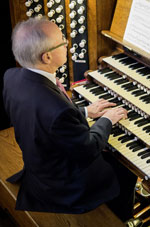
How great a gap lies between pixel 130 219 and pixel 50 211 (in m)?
0.61

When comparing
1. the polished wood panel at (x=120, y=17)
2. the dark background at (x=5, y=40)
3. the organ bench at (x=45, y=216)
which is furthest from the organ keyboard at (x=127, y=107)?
the dark background at (x=5, y=40)

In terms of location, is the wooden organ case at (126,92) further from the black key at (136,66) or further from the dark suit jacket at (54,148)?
the dark suit jacket at (54,148)

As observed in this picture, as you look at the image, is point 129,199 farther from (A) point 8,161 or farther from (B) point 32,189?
(A) point 8,161

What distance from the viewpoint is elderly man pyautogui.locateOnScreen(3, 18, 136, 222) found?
1836 mm

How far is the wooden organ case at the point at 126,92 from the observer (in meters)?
Answer: 2.36

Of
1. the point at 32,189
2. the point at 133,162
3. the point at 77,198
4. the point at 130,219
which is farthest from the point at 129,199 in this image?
the point at 32,189

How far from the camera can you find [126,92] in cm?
274

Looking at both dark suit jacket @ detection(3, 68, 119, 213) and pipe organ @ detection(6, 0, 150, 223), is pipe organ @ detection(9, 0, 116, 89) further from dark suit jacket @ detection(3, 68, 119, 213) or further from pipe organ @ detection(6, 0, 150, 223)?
dark suit jacket @ detection(3, 68, 119, 213)

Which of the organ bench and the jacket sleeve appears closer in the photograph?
the jacket sleeve

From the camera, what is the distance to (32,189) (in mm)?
2271

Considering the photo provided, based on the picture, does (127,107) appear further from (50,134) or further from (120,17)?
(50,134)

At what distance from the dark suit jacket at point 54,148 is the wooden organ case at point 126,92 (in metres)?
0.21

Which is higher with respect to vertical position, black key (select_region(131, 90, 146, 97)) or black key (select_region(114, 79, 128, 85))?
black key (select_region(114, 79, 128, 85))

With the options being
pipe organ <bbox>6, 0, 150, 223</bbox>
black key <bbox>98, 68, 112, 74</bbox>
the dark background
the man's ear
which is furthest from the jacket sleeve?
the dark background
